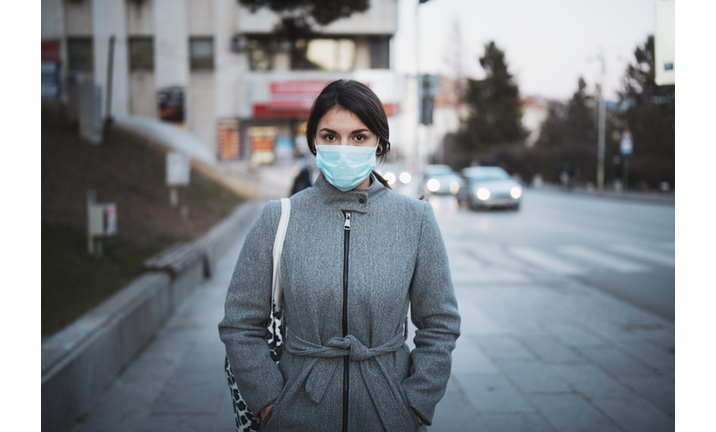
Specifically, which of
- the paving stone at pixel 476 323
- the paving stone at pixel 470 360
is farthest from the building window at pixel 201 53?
the paving stone at pixel 470 360

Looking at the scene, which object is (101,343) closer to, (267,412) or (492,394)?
(267,412)

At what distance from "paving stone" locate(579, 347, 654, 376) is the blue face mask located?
12.2 ft

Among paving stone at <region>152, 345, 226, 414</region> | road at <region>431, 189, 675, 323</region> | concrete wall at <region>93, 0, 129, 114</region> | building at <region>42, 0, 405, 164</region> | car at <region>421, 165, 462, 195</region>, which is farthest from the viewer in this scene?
car at <region>421, 165, 462, 195</region>

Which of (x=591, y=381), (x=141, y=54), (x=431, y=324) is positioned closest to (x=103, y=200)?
(x=591, y=381)

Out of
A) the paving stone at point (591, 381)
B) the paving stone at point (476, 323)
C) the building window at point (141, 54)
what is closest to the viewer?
the paving stone at point (591, 381)

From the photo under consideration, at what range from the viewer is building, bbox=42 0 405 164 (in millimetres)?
15672

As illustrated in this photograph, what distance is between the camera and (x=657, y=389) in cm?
432

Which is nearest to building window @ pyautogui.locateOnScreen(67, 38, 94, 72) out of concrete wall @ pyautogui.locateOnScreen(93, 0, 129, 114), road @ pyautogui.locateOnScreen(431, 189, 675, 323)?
concrete wall @ pyautogui.locateOnScreen(93, 0, 129, 114)

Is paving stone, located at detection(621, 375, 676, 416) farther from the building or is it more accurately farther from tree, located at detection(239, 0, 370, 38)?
the building

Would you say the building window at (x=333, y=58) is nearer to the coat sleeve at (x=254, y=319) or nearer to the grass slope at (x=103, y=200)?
the grass slope at (x=103, y=200)

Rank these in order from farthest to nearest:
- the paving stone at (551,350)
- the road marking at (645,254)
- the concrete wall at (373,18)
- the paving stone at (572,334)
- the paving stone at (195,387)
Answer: the road marking at (645,254), the concrete wall at (373,18), the paving stone at (572,334), the paving stone at (551,350), the paving stone at (195,387)

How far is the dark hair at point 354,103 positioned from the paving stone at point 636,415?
117 inches

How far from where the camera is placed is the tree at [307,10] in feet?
22.0

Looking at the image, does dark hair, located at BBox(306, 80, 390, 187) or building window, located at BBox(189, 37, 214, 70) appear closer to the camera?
dark hair, located at BBox(306, 80, 390, 187)
